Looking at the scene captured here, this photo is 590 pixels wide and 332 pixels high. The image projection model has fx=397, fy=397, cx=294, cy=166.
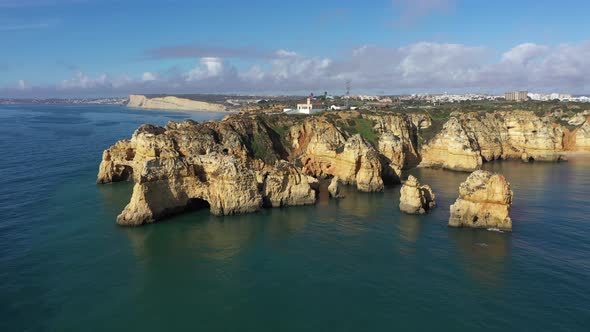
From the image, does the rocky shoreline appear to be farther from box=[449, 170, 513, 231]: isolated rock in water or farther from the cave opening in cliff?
box=[449, 170, 513, 231]: isolated rock in water

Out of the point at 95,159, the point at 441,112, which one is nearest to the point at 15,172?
the point at 95,159

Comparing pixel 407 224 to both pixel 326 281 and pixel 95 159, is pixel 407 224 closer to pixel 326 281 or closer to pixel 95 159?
pixel 326 281

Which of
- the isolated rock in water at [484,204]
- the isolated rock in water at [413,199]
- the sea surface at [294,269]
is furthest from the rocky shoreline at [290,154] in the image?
the isolated rock in water at [484,204]

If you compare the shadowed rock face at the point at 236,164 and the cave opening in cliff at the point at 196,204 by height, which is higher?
the shadowed rock face at the point at 236,164

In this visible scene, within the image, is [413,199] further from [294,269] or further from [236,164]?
[236,164]

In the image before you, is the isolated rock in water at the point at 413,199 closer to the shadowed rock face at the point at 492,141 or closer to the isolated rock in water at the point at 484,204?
the isolated rock in water at the point at 484,204

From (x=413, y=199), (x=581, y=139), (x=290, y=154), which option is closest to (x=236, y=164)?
(x=413, y=199)
